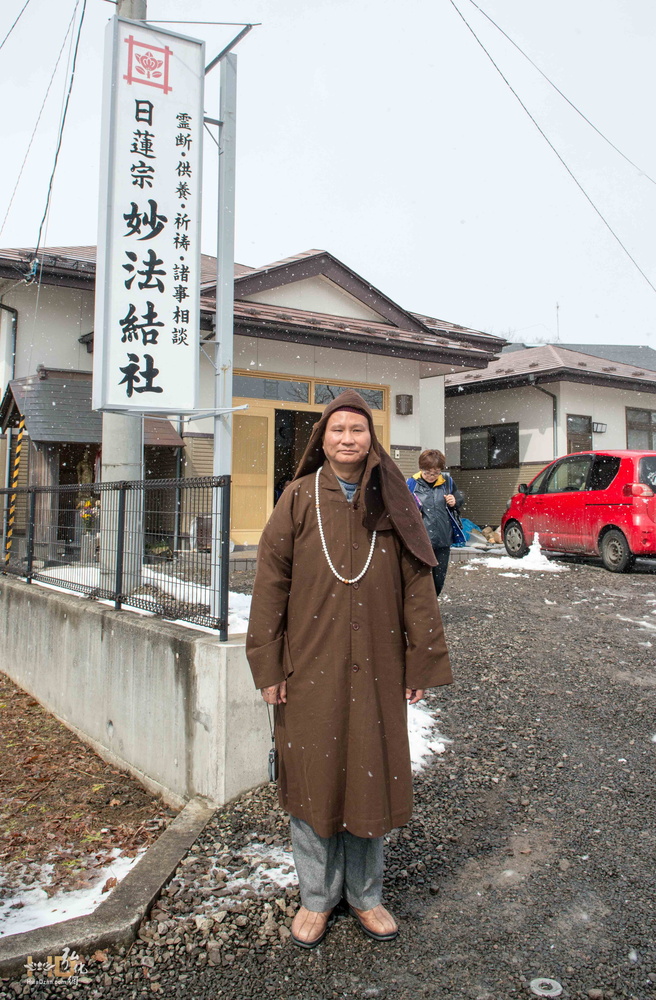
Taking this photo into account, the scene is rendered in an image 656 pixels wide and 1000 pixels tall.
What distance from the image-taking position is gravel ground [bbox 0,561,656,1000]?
2.54 m

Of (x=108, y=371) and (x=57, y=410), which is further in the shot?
(x=57, y=410)

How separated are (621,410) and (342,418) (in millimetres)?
16962

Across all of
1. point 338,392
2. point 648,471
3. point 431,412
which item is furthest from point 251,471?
point 648,471

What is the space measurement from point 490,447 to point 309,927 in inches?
637

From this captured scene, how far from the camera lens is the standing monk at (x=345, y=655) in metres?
2.62

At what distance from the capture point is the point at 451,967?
8.40 feet

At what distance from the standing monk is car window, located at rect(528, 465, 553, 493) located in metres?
9.25

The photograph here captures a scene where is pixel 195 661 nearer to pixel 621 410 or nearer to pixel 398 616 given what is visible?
pixel 398 616

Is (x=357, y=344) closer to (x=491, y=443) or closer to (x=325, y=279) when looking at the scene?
(x=325, y=279)

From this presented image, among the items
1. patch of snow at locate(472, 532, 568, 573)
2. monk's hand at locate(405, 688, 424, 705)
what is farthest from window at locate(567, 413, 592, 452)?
monk's hand at locate(405, 688, 424, 705)

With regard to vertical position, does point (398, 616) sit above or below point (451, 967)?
above

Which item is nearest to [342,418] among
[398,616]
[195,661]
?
[398,616]

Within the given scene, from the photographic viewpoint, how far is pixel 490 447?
1811 cm

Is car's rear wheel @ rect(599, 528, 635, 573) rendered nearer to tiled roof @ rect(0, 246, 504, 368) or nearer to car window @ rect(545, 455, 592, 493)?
car window @ rect(545, 455, 592, 493)
